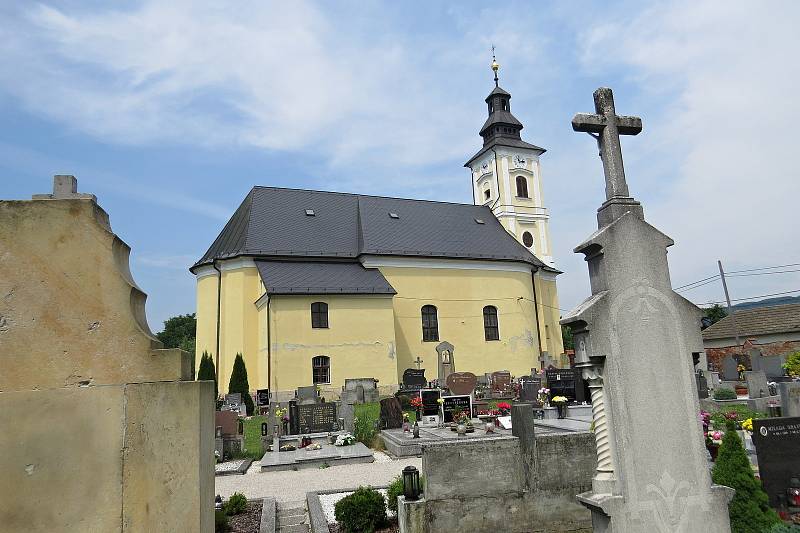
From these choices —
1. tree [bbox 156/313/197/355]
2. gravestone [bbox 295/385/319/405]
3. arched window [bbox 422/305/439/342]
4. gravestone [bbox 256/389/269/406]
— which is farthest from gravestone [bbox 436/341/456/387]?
tree [bbox 156/313/197/355]

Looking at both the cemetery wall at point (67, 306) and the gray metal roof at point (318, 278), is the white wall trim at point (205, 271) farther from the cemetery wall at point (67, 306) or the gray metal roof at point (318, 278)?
the cemetery wall at point (67, 306)

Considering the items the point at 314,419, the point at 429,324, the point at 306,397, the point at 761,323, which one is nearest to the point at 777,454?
the point at 314,419

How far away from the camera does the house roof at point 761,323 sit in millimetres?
29984

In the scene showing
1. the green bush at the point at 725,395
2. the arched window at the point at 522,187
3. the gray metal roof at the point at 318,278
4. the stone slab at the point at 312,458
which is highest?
the arched window at the point at 522,187

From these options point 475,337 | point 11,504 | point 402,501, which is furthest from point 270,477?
point 475,337

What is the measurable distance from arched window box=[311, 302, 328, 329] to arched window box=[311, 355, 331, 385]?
5.19 feet

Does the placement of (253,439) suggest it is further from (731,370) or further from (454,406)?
(731,370)

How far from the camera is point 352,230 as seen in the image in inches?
1239

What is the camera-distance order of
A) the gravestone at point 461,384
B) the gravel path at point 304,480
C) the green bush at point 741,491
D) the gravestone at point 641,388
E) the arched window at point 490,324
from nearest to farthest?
the gravestone at point 641,388, the green bush at point 741,491, the gravel path at point 304,480, the gravestone at point 461,384, the arched window at point 490,324

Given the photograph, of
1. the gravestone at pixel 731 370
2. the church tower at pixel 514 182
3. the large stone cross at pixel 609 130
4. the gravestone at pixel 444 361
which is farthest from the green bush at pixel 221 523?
the church tower at pixel 514 182

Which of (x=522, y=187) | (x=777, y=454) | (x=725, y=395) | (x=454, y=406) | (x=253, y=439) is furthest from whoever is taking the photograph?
(x=522, y=187)

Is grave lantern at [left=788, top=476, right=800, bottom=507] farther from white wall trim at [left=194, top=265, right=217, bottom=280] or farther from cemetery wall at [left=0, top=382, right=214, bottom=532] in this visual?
white wall trim at [left=194, top=265, right=217, bottom=280]

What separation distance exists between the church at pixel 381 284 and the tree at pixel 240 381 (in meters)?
0.99

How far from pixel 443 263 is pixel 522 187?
445 inches
